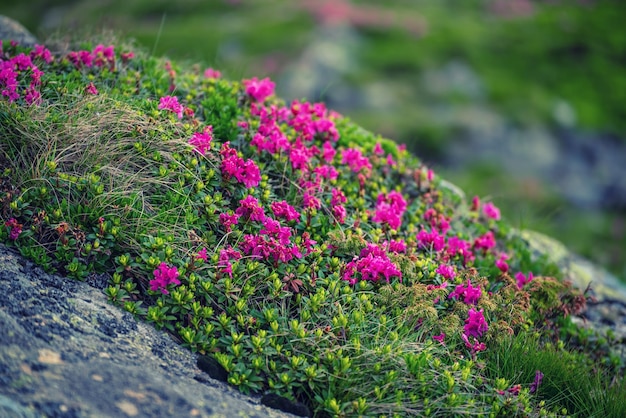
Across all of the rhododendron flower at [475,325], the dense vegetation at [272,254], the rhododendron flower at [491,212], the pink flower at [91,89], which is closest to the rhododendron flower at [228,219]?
the dense vegetation at [272,254]

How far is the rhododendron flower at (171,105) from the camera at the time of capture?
20.8 feet

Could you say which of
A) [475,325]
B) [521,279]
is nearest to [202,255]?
[475,325]

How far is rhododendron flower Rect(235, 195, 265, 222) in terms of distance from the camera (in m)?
5.72

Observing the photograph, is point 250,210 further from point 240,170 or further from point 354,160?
point 354,160

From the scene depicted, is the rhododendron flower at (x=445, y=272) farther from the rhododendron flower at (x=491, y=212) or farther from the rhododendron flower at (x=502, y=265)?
the rhododendron flower at (x=491, y=212)

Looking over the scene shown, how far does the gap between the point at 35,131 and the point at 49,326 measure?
2.09 metres

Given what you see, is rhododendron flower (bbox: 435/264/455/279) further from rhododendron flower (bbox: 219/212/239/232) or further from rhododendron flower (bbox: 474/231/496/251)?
rhododendron flower (bbox: 219/212/239/232)

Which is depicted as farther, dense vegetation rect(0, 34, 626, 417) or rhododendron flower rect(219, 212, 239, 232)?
rhododendron flower rect(219, 212, 239, 232)

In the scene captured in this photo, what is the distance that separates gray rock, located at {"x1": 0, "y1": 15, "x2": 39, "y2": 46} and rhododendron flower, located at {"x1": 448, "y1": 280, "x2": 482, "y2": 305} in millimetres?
5895

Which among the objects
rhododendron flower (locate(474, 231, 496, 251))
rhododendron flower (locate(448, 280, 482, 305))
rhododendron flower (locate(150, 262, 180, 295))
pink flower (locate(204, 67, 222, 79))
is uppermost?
pink flower (locate(204, 67, 222, 79))

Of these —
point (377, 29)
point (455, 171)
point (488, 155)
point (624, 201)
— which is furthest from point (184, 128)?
point (377, 29)

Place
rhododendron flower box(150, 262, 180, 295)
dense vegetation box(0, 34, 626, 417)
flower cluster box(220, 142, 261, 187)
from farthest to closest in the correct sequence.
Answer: flower cluster box(220, 142, 261, 187), rhododendron flower box(150, 262, 180, 295), dense vegetation box(0, 34, 626, 417)

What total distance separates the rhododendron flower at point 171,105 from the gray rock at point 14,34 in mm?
2467

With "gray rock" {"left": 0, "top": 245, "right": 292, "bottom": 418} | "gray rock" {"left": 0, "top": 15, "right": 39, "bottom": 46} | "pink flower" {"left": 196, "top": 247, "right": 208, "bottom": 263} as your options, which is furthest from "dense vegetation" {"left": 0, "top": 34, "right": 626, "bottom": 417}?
"gray rock" {"left": 0, "top": 15, "right": 39, "bottom": 46}
